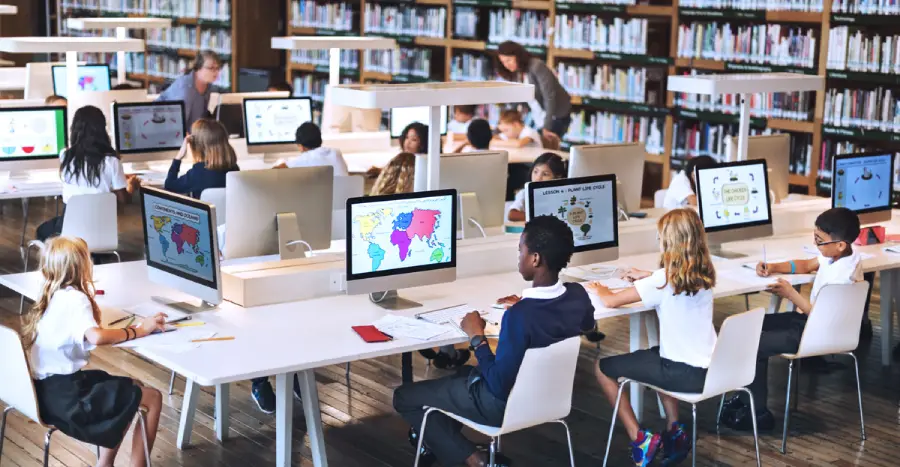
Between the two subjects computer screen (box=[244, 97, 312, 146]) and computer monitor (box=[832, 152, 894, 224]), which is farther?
computer screen (box=[244, 97, 312, 146])

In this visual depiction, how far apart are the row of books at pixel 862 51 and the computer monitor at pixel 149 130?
4.35m

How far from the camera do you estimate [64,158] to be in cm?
607

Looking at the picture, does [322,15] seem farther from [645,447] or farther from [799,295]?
[645,447]

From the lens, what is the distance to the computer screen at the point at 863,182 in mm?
5582

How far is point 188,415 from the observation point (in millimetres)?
4336

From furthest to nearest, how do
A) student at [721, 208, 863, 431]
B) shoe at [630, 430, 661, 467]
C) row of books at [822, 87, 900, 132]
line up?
row of books at [822, 87, 900, 132] → student at [721, 208, 863, 431] → shoe at [630, 430, 661, 467]

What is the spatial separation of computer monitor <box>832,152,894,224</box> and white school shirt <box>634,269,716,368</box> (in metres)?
1.80

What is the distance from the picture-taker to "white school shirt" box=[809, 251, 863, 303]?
454 cm

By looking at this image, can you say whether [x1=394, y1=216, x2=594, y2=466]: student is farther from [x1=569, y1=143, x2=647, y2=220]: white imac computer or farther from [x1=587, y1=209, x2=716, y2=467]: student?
[x1=569, y1=143, x2=647, y2=220]: white imac computer

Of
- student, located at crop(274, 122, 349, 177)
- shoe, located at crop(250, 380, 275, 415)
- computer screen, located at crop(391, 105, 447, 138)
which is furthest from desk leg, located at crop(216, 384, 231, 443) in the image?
computer screen, located at crop(391, 105, 447, 138)

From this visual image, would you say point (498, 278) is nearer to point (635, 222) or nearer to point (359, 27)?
point (635, 222)

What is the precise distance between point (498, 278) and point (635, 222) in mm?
976

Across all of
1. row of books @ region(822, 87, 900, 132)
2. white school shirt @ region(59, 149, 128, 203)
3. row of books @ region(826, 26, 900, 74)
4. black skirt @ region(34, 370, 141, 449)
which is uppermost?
row of books @ region(826, 26, 900, 74)

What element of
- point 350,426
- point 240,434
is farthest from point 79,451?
point 350,426
